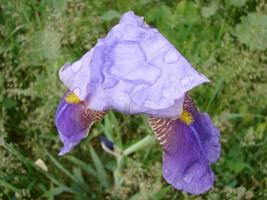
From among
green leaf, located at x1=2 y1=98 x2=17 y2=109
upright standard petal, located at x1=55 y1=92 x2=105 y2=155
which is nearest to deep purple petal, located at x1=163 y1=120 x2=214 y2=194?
upright standard petal, located at x1=55 y1=92 x2=105 y2=155

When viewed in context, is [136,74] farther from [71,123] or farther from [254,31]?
[254,31]

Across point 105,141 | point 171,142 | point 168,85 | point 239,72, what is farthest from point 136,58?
point 239,72

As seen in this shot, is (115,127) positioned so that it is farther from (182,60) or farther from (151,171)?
(182,60)

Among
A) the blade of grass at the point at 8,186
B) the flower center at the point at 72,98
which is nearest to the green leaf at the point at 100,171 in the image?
the blade of grass at the point at 8,186

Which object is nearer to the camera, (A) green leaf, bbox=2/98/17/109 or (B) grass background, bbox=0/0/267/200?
(B) grass background, bbox=0/0/267/200

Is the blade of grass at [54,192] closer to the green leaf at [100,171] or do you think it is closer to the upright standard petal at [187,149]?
the green leaf at [100,171]

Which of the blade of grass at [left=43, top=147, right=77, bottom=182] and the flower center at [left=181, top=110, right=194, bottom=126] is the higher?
the flower center at [left=181, top=110, right=194, bottom=126]

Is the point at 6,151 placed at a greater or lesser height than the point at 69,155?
greater

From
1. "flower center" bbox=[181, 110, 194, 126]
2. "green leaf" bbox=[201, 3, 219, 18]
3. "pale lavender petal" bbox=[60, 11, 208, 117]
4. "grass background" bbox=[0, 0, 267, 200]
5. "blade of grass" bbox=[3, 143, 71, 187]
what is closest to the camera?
"pale lavender petal" bbox=[60, 11, 208, 117]

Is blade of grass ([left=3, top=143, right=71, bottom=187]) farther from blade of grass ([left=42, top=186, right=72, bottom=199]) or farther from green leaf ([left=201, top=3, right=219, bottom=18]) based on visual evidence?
green leaf ([left=201, top=3, right=219, bottom=18])
